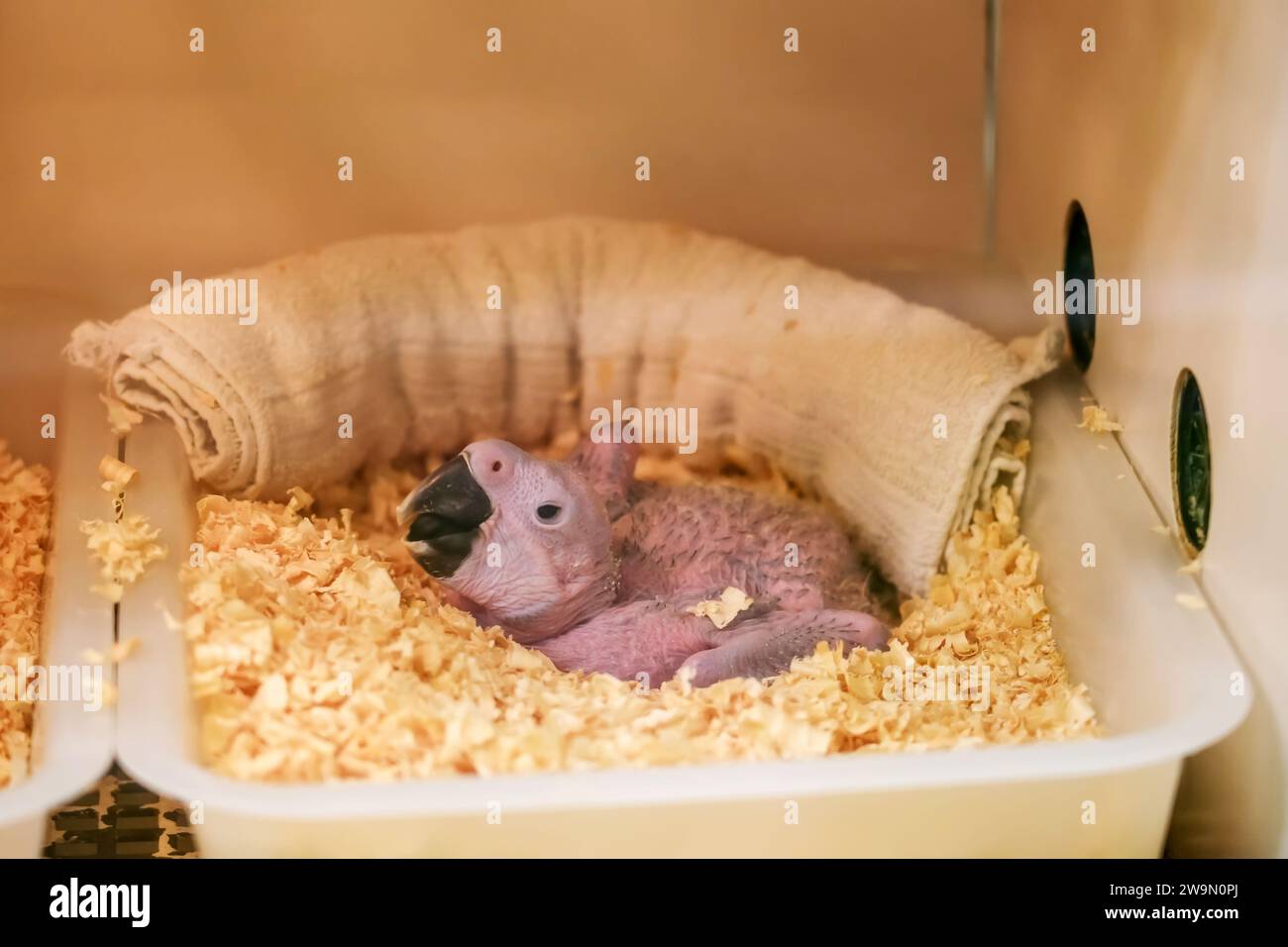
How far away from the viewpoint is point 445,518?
1.14 meters

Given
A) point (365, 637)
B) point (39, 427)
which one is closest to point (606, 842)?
point (365, 637)

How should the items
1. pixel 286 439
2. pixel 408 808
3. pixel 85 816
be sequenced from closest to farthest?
pixel 408 808 → pixel 85 816 → pixel 286 439

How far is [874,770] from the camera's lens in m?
0.85

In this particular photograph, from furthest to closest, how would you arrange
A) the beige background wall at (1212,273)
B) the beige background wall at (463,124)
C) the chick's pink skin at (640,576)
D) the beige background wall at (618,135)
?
the beige background wall at (463,124) → the beige background wall at (618,135) → the chick's pink skin at (640,576) → the beige background wall at (1212,273)

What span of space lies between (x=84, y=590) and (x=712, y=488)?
59 centimetres

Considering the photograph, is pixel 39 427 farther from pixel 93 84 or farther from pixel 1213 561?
pixel 1213 561

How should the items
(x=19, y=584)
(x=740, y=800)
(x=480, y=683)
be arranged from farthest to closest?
(x=19, y=584)
(x=480, y=683)
(x=740, y=800)

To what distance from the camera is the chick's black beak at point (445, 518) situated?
3.74ft

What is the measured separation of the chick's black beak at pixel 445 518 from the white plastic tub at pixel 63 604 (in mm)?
252

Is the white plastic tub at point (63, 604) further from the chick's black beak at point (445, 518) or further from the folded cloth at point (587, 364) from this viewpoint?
the chick's black beak at point (445, 518)

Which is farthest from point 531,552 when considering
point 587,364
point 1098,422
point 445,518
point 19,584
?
point 1098,422

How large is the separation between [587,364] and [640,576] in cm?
29

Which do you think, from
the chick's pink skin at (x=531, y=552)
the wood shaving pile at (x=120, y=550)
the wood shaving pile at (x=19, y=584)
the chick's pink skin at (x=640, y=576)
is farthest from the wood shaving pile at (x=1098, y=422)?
the wood shaving pile at (x=19, y=584)

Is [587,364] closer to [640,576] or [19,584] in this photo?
[640,576]
